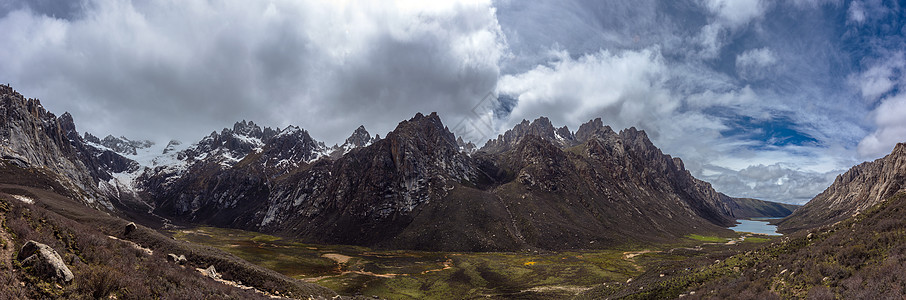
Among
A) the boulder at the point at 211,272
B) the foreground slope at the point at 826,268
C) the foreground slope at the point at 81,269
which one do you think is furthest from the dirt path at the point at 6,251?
the foreground slope at the point at 826,268

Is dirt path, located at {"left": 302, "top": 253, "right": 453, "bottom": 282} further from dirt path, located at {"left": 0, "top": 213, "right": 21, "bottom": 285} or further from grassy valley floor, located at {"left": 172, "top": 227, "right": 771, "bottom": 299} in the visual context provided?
dirt path, located at {"left": 0, "top": 213, "right": 21, "bottom": 285}

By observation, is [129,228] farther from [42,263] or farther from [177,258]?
[42,263]

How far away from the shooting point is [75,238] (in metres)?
23.6

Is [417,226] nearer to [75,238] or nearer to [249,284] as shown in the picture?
[249,284]

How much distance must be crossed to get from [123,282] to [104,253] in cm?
779

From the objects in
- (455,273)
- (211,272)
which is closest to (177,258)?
(211,272)

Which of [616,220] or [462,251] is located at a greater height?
[616,220]

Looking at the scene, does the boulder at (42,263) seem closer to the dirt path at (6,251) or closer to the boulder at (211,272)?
the dirt path at (6,251)

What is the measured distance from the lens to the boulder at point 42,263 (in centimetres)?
1557

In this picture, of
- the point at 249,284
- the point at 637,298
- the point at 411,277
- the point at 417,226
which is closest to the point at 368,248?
the point at 417,226

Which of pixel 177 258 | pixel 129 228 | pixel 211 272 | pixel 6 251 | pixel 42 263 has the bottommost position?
pixel 211 272

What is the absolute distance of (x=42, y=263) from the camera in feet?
51.6

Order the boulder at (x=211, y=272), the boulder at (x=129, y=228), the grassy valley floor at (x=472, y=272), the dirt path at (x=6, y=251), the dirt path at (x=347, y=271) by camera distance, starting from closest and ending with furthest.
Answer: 1. the dirt path at (x=6, y=251)
2. the boulder at (x=211, y=272)
3. the boulder at (x=129, y=228)
4. the grassy valley floor at (x=472, y=272)
5. the dirt path at (x=347, y=271)

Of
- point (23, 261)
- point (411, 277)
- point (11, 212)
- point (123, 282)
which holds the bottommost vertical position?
point (411, 277)
